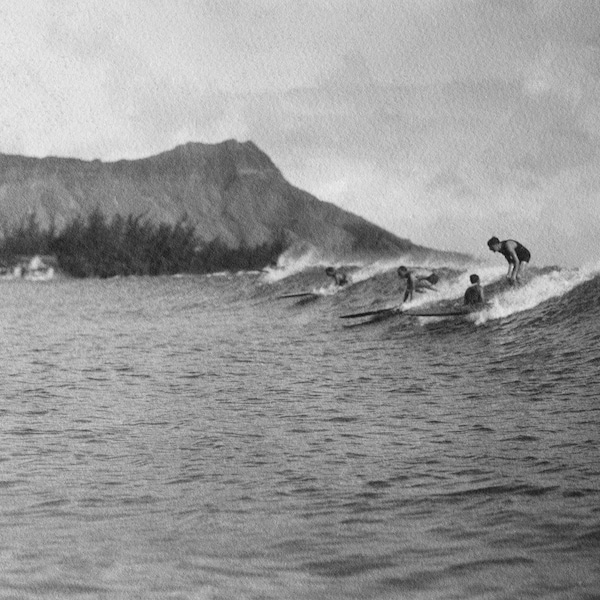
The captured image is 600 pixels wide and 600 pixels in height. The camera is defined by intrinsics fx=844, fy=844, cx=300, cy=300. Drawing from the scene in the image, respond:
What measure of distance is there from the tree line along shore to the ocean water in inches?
4398

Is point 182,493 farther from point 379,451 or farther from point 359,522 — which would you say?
point 379,451

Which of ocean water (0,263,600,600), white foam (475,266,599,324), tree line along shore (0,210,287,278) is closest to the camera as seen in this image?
ocean water (0,263,600,600)

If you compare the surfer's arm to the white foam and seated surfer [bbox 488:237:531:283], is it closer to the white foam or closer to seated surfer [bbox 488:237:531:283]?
seated surfer [bbox 488:237:531:283]

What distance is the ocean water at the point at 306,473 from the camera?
498 cm

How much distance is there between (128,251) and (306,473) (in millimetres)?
129245

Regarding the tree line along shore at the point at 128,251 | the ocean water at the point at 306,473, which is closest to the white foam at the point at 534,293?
the ocean water at the point at 306,473

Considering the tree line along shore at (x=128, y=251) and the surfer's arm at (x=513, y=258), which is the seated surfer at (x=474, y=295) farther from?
the tree line along shore at (x=128, y=251)

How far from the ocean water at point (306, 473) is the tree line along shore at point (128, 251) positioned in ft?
366

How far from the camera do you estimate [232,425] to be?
33.1 ft

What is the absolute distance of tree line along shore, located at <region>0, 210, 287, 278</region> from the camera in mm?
127562

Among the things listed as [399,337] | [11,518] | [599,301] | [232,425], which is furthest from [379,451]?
[599,301]

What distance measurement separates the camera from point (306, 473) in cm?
761

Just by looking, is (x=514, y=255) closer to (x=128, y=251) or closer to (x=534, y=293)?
(x=534, y=293)

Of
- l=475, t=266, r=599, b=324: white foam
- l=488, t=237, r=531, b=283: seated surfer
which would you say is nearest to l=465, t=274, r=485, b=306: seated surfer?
l=475, t=266, r=599, b=324: white foam
